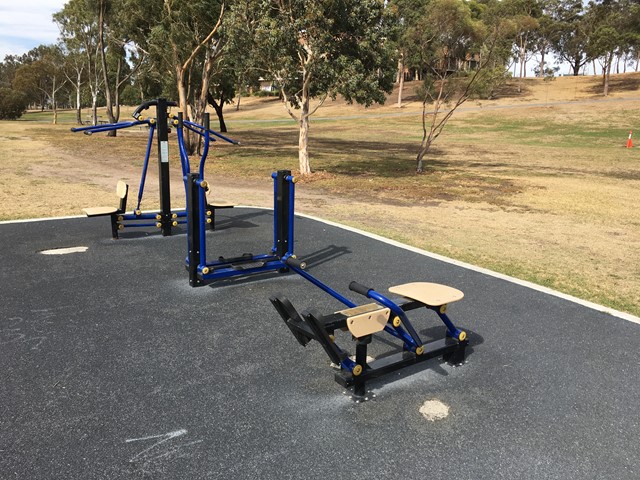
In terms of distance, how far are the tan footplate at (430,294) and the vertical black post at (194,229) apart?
2.52 meters

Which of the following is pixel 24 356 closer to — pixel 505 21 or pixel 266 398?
pixel 266 398

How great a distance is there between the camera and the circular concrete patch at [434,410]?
3.38 metres

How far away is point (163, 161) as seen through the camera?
7.78 metres

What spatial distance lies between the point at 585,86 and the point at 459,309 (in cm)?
6710

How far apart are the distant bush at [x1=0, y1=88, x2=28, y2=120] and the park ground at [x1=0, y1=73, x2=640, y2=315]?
113 ft

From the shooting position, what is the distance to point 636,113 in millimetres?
41656

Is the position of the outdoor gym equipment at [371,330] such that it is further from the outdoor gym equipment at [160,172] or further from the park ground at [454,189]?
the outdoor gym equipment at [160,172]

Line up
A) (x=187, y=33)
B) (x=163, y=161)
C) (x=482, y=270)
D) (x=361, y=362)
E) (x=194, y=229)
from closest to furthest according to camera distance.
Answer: (x=361, y=362), (x=194, y=229), (x=482, y=270), (x=163, y=161), (x=187, y=33)

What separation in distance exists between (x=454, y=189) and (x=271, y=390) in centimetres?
1189

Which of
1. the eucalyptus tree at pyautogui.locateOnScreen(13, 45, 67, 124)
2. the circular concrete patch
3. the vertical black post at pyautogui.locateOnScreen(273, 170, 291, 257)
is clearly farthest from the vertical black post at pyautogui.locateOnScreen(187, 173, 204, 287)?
the eucalyptus tree at pyautogui.locateOnScreen(13, 45, 67, 124)

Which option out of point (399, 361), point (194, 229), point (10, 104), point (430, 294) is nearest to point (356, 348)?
point (399, 361)

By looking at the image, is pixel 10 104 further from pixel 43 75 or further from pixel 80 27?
pixel 80 27

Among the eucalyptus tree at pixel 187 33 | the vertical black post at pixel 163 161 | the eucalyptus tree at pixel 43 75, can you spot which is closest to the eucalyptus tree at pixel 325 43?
the eucalyptus tree at pixel 187 33

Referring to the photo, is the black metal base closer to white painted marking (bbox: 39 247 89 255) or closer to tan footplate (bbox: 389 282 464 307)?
tan footplate (bbox: 389 282 464 307)
